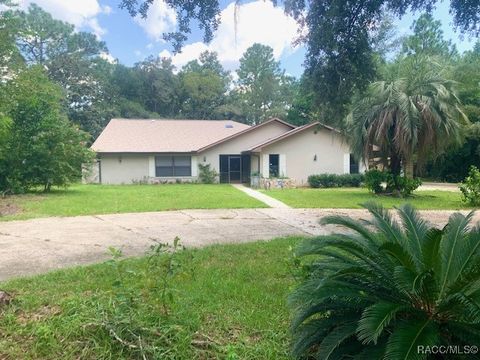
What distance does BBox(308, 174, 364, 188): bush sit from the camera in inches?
923

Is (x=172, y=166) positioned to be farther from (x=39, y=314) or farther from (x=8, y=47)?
(x=39, y=314)

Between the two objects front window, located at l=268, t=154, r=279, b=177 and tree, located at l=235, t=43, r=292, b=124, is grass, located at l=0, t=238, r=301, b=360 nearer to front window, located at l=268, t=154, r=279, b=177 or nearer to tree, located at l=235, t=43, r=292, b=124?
front window, located at l=268, t=154, r=279, b=177

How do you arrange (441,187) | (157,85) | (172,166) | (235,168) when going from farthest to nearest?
(157,85) < (235,168) < (172,166) < (441,187)

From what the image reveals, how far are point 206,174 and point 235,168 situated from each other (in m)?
2.22

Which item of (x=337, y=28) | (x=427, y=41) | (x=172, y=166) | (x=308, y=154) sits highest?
(x=427, y=41)

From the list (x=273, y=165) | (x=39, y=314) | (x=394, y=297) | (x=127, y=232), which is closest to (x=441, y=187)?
(x=273, y=165)

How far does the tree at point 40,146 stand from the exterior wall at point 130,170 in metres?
7.20

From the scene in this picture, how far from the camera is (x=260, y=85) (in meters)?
54.2

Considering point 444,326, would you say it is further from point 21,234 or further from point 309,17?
point 21,234

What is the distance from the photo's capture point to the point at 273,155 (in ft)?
78.6

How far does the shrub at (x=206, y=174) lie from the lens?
2586 cm

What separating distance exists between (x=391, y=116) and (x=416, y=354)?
14445mm

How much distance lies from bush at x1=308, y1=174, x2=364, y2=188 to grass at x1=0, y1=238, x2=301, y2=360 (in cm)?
1898

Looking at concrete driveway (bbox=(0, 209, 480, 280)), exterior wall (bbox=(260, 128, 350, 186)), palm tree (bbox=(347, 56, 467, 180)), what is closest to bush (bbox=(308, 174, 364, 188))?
exterior wall (bbox=(260, 128, 350, 186))
